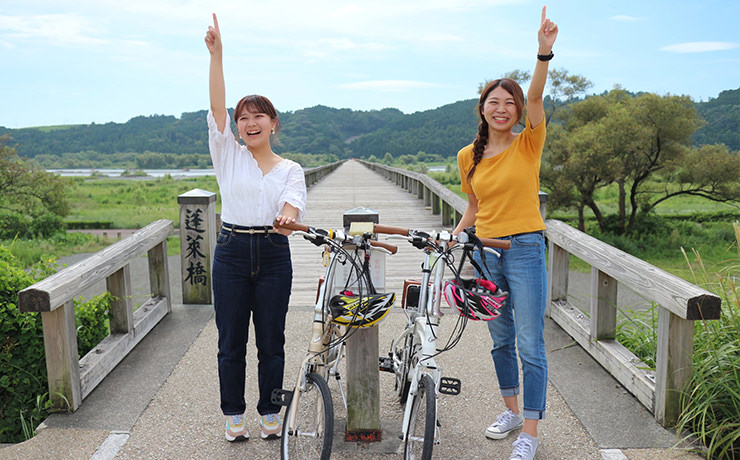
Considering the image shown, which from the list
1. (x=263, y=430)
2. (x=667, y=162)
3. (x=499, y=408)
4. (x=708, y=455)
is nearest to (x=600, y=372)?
(x=499, y=408)

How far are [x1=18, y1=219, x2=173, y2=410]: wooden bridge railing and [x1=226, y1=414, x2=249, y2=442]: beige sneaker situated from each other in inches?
38.9

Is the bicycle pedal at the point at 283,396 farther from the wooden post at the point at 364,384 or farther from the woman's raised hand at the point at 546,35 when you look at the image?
the woman's raised hand at the point at 546,35

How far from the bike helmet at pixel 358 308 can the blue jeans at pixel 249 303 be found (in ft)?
1.74

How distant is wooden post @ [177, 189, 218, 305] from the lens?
206 inches

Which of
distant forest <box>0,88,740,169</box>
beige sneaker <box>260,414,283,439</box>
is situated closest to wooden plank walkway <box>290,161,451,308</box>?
beige sneaker <box>260,414,283,439</box>

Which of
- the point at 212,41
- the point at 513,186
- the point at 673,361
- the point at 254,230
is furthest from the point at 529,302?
the point at 212,41

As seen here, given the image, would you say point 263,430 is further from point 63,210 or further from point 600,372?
point 63,210

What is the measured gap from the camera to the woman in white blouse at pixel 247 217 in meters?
2.89

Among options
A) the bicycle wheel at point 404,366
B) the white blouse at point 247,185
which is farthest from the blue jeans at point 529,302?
the white blouse at point 247,185

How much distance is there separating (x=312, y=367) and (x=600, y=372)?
7.22ft

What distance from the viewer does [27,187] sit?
1742 centimetres

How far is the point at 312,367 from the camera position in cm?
264

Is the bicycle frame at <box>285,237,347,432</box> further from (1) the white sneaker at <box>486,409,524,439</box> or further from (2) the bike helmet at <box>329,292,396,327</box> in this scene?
(1) the white sneaker at <box>486,409,524,439</box>

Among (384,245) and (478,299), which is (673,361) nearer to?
(478,299)
